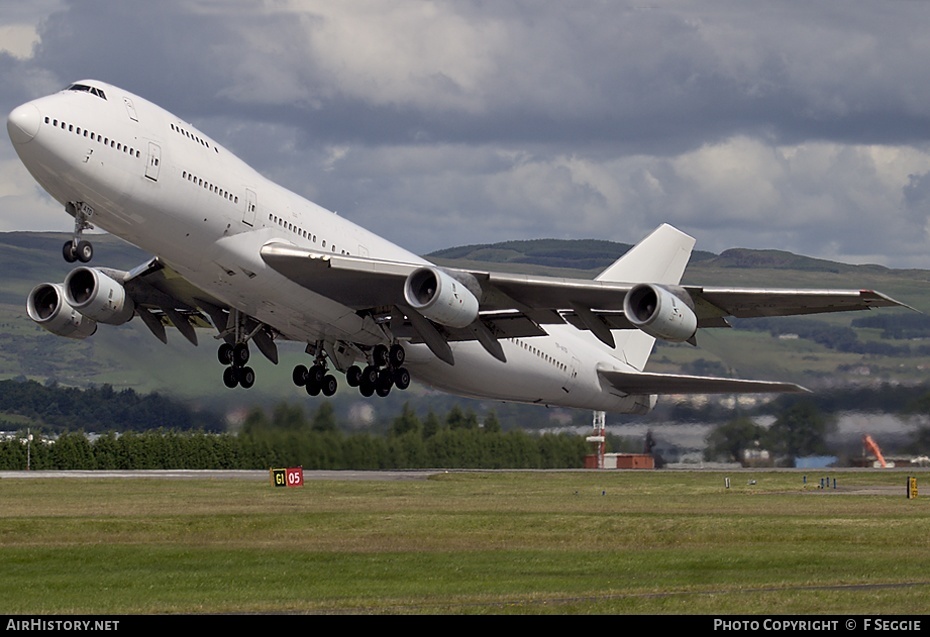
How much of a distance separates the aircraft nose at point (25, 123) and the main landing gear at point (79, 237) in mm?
2009

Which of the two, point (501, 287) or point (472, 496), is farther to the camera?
point (472, 496)

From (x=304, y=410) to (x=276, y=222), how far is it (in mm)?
17741

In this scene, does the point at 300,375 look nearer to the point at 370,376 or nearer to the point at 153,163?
the point at 370,376

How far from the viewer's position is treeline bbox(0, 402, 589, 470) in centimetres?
5062

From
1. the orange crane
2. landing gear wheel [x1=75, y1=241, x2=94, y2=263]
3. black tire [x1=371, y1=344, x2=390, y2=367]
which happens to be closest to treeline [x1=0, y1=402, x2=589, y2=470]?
black tire [x1=371, y1=344, x2=390, y2=367]

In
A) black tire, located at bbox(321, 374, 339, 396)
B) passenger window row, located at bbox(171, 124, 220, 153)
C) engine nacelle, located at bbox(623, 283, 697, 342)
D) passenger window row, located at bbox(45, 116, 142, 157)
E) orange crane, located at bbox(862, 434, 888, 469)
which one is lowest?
orange crane, located at bbox(862, 434, 888, 469)

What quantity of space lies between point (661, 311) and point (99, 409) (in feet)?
180

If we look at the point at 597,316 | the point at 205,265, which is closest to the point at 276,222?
the point at 205,265

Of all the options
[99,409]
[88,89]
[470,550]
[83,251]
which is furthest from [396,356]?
[99,409]

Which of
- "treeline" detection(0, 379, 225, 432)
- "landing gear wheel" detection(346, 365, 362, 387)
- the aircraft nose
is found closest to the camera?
the aircraft nose

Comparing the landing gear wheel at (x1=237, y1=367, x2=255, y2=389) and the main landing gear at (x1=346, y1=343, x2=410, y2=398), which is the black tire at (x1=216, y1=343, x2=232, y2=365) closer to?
the landing gear wheel at (x1=237, y1=367, x2=255, y2=389)

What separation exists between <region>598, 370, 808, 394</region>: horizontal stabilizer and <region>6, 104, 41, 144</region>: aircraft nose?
2245cm

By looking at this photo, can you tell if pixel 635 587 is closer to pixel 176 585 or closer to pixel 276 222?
pixel 176 585

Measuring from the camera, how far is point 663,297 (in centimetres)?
3095
